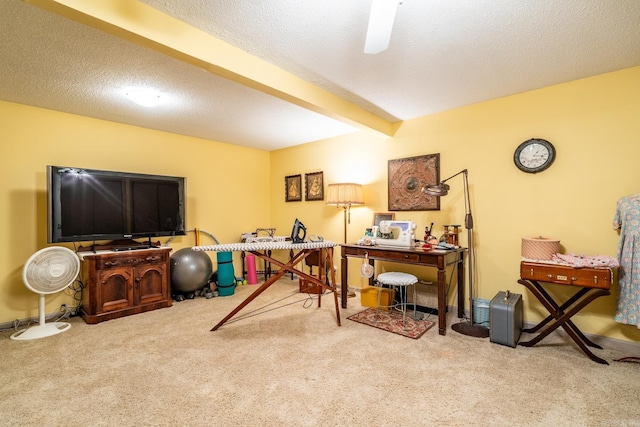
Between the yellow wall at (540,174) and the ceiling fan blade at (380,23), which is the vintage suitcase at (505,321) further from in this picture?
the ceiling fan blade at (380,23)

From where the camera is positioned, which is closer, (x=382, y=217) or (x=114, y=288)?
(x=114, y=288)

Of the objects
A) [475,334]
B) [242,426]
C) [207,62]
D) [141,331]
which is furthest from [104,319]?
[475,334]

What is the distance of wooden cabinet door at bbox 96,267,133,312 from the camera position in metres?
3.12

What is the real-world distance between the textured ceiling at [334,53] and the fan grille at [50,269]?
1604 mm

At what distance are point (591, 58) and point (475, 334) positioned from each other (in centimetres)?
249

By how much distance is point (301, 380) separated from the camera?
200 cm

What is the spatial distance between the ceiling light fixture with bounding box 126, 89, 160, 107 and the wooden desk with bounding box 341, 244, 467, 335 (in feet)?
8.49

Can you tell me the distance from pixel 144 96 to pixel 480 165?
11.8 ft

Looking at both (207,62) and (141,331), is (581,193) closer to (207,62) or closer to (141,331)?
(207,62)

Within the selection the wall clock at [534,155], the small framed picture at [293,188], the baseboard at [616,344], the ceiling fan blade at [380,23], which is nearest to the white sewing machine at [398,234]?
the wall clock at [534,155]

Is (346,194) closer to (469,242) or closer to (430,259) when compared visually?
(430,259)

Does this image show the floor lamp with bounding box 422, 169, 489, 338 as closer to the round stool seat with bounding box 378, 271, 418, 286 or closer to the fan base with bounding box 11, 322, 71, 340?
the round stool seat with bounding box 378, 271, 418, 286

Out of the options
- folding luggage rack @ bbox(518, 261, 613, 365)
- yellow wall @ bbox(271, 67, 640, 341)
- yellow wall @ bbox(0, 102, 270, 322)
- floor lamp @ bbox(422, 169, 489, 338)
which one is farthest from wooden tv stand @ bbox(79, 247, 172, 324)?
folding luggage rack @ bbox(518, 261, 613, 365)

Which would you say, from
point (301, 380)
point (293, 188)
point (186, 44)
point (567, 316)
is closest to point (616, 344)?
point (567, 316)
